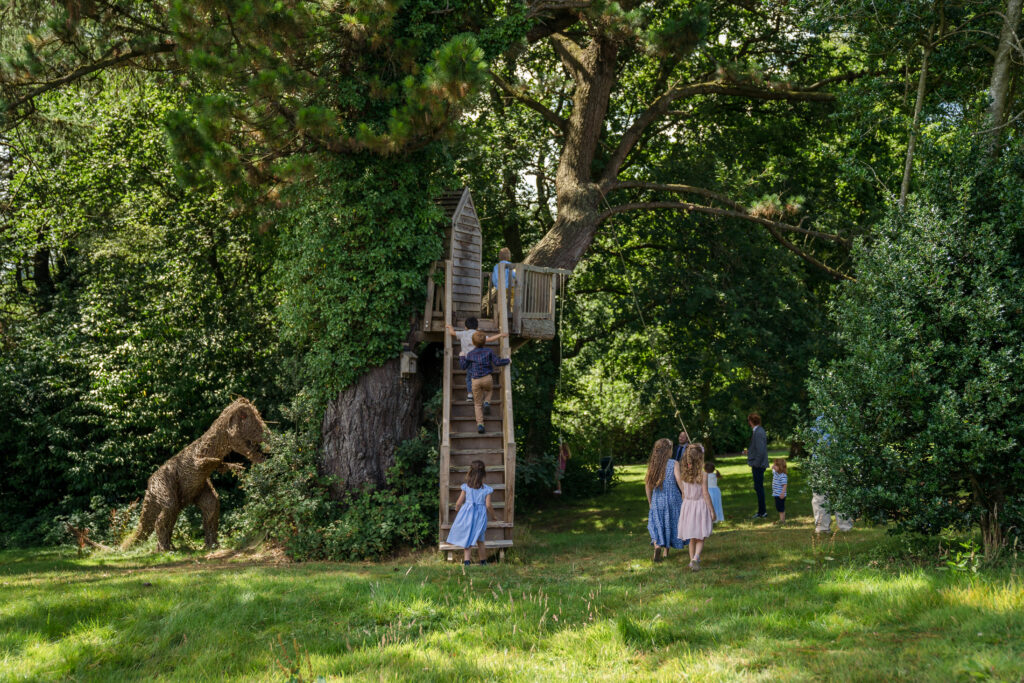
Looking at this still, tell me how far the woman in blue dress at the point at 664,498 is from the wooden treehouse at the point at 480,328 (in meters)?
1.86

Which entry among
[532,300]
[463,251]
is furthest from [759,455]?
[463,251]

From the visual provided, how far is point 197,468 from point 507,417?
5489 mm

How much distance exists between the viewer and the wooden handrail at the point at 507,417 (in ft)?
31.4

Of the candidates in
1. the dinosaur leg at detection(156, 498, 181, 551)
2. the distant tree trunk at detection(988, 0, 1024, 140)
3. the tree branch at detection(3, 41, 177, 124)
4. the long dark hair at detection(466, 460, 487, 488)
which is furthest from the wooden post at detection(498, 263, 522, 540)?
the tree branch at detection(3, 41, 177, 124)

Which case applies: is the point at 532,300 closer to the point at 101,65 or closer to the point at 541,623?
the point at 541,623

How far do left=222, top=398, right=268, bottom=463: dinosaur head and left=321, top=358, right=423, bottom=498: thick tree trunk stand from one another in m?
1.24

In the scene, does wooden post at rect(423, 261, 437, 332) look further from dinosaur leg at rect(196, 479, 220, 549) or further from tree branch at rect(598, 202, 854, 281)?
dinosaur leg at rect(196, 479, 220, 549)

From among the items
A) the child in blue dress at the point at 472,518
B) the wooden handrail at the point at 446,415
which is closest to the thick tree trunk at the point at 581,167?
the wooden handrail at the point at 446,415

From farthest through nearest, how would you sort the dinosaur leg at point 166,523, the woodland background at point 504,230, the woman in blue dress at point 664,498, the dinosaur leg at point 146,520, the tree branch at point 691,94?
1. the tree branch at point 691,94
2. the dinosaur leg at point 146,520
3. the dinosaur leg at point 166,523
4. the woman in blue dress at point 664,498
5. the woodland background at point 504,230

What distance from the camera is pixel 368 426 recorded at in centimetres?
1153

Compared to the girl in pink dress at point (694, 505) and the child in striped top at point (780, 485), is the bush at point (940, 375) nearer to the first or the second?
the girl in pink dress at point (694, 505)

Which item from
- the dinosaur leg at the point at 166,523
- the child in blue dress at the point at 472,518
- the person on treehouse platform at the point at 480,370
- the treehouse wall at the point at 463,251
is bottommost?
the dinosaur leg at the point at 166,523

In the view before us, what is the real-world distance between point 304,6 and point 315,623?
8.33 metres

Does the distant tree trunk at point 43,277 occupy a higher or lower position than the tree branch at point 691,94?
lower
